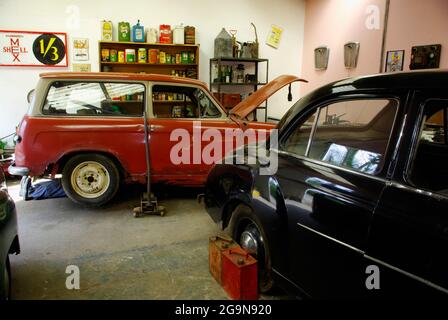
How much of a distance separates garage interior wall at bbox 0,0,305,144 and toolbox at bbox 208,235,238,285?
207 inches

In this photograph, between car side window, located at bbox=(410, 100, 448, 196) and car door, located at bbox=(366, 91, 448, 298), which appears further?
car side window, located at bbox=(410, 100, 448, 196)

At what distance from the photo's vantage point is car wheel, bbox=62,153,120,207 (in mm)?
4191

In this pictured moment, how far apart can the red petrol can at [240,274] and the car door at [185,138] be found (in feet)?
6.84

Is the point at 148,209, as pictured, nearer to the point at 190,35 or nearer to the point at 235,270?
the point at 235,270

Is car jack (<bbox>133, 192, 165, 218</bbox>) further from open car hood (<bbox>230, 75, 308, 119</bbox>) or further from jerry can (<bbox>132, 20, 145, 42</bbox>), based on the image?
jerry can (<bbox>132, 20, 145, 42</bbox>)

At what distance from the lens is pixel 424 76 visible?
1.54m

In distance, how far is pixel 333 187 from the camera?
1.78m

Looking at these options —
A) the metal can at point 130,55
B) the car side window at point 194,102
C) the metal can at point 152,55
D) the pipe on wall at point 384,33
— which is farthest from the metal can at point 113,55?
the pipe on wall at point 384,33

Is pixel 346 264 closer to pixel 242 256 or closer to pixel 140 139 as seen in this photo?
pixel 242 256

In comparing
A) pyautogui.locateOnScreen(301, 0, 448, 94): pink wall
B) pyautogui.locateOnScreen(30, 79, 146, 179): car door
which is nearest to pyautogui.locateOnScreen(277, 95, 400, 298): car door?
pyautogui.locateOnScreen(30, 79, 146, 179): car door

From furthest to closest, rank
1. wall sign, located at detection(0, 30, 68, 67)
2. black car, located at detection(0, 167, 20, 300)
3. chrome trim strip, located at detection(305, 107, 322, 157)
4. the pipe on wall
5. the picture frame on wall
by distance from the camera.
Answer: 1. wall sign, located at detection(0, 30, 68, 67)
2. the pipe on wall
3. the picture frame on wall
4. chrome trim strip, located at detection(305, 107, 322, 157)
5. black car, located at detection(0, 167, 20, 300)

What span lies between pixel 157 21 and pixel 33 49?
2.38 meters
